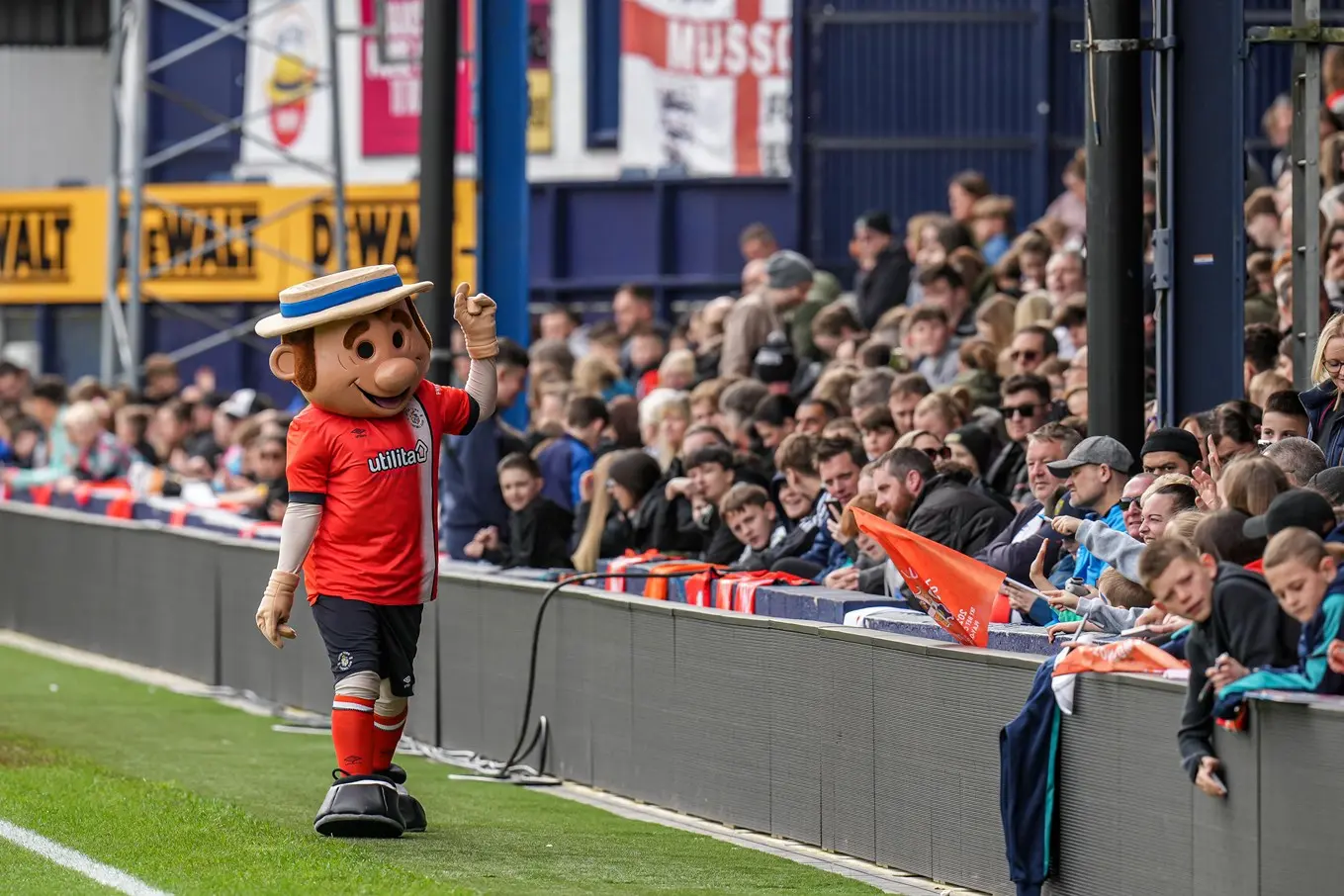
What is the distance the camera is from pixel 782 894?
8.83 m

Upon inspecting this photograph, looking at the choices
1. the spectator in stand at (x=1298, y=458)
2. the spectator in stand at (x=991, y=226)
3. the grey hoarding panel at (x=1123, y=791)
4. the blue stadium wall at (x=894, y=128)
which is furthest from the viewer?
the blue stadium wall at (x=894, y=128)

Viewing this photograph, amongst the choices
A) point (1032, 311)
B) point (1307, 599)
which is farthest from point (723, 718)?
point (1032, 311)

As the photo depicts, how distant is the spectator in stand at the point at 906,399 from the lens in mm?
12633

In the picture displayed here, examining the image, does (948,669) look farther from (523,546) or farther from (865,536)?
(523,546)

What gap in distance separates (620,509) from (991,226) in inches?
200

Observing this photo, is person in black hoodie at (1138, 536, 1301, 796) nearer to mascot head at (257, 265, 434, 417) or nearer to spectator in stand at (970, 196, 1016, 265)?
mascot head at (257, 265, 434, 417)

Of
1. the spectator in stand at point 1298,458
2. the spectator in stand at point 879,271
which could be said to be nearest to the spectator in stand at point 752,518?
the spectator in stand at point 1298,458

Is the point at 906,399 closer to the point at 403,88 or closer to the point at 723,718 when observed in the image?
the point at 723,718

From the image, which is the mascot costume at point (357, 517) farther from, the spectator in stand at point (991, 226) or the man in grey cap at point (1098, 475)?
the spectator in stand at point (991, 226)

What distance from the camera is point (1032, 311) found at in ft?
48.0

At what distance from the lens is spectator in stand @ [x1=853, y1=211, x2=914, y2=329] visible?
58.1 feet

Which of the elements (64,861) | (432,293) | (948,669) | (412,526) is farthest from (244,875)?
(432,293)

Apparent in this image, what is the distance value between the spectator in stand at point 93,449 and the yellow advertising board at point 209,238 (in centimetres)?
416

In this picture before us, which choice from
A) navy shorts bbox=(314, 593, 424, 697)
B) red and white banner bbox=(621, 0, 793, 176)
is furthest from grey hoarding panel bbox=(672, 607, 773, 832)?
red and white banner bbox=(621, 0, 793, 176)
